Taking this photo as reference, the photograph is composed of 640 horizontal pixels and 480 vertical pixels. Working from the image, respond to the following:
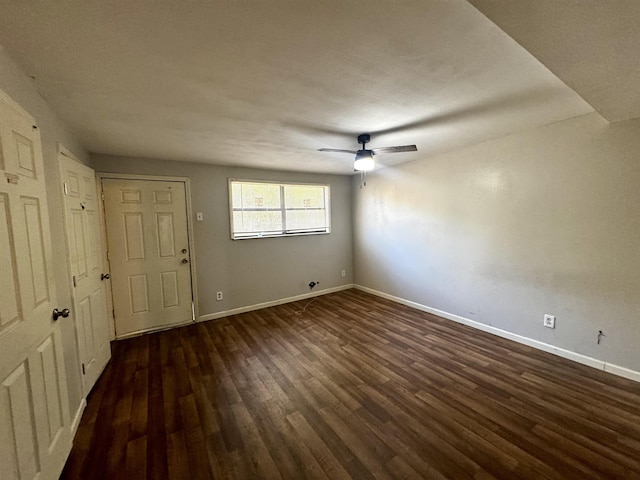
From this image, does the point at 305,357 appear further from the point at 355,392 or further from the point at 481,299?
the point at 481,299

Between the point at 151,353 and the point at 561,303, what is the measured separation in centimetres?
443

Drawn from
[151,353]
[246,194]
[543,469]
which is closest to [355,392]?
[543,469]

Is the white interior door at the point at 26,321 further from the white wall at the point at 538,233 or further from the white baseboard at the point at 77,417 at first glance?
the white wall at the point at 538,233

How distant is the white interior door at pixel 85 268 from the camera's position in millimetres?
2125

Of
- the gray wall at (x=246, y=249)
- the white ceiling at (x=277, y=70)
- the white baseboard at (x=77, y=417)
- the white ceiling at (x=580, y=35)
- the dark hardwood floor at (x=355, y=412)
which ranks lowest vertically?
the dark hardwood floor at (x=355, y=412)

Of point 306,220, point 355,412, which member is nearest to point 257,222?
point 306,220

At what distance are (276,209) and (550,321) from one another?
12.7 feet

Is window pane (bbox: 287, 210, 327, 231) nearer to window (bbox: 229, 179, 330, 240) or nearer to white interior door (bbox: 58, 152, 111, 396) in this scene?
window (bbox: 229, 179, 330, 240)

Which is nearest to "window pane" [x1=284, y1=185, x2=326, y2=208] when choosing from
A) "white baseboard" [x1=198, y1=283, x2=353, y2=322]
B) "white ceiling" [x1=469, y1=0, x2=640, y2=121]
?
"white baseboard" [x1=198, y1=283, x2=353, y2=322]

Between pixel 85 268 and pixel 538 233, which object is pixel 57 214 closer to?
pixel 85 268

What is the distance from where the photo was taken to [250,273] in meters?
4.25

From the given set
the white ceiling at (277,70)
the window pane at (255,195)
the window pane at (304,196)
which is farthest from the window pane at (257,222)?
the white ceiling at (277,70)

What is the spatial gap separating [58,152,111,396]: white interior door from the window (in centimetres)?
170

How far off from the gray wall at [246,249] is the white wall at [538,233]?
4.71ft
